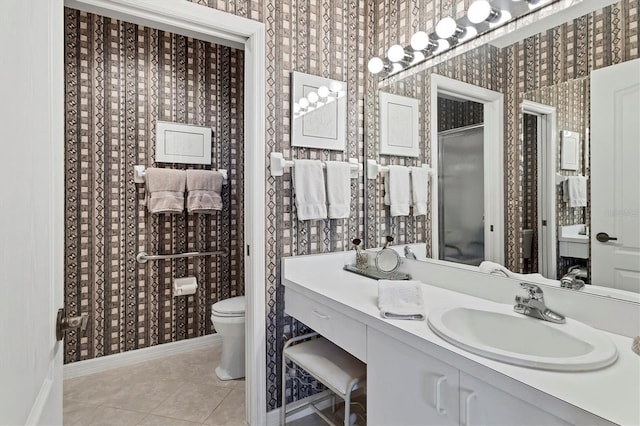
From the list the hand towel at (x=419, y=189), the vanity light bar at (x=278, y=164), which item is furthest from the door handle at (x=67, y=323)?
the hand towel at (x=419, y=189)

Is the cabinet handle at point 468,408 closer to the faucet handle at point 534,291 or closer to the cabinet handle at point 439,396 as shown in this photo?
the cabinet handle at point 439,396

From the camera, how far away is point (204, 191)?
2.67 m

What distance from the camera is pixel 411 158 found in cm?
189

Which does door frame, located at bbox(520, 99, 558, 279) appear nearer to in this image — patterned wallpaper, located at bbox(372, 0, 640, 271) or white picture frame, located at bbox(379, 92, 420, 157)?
patterned wallpaper, located at bbox(372, 0, 640, 271)

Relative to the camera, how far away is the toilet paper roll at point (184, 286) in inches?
103

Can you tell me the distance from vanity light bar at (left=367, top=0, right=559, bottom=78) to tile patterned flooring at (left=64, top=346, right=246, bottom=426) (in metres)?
2.18

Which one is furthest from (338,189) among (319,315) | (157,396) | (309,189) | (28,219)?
(157,396)

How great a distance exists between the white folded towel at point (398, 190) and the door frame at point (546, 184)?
2.33ft

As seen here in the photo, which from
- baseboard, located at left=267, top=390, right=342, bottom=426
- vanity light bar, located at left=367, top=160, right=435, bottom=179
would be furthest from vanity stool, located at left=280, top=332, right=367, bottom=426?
vanity light bar, located at left=367, top=160, right=435, bottom=179

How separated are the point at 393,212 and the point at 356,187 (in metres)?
0.29

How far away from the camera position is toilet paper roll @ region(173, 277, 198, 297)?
262 cm

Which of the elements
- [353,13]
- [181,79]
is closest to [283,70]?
[353,13]

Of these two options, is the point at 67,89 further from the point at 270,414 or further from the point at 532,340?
the point at 532,340

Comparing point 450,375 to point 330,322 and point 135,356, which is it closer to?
point 330,322
